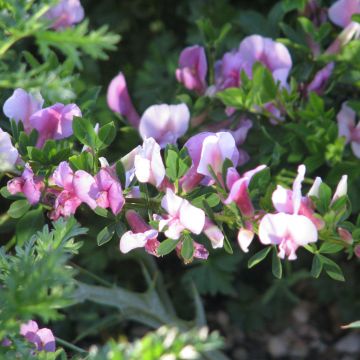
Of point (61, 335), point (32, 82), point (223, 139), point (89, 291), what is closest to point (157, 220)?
point (223, 139)

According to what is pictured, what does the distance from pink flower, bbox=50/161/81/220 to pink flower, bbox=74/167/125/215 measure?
1cm

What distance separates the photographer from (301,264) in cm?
200

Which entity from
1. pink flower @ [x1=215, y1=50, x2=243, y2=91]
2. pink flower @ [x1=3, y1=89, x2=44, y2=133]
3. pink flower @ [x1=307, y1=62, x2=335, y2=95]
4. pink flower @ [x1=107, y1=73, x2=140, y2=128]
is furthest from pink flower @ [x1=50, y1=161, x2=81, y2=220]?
pink flower @ [x1=307, y1=62, x2=335, y2=95]

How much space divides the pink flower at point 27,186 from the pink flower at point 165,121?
0.23 meters

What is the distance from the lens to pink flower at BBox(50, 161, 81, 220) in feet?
3.89

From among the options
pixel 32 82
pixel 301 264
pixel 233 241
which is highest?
pixel 32 82

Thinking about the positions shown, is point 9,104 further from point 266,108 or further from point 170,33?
point 170,33

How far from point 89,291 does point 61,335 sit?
17.2 inches

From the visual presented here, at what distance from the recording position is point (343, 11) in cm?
156

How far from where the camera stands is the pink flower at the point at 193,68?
152 cm

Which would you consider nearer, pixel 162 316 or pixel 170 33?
pixel 162 316

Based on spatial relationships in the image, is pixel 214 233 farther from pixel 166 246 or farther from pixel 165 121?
pixel 165 121

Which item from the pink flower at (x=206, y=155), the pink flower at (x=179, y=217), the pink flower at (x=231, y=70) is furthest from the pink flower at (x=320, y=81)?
the pink flower at (x=179, y=217)

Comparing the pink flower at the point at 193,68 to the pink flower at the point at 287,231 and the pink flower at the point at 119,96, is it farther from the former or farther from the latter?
the pink flower at the point at 287,231
